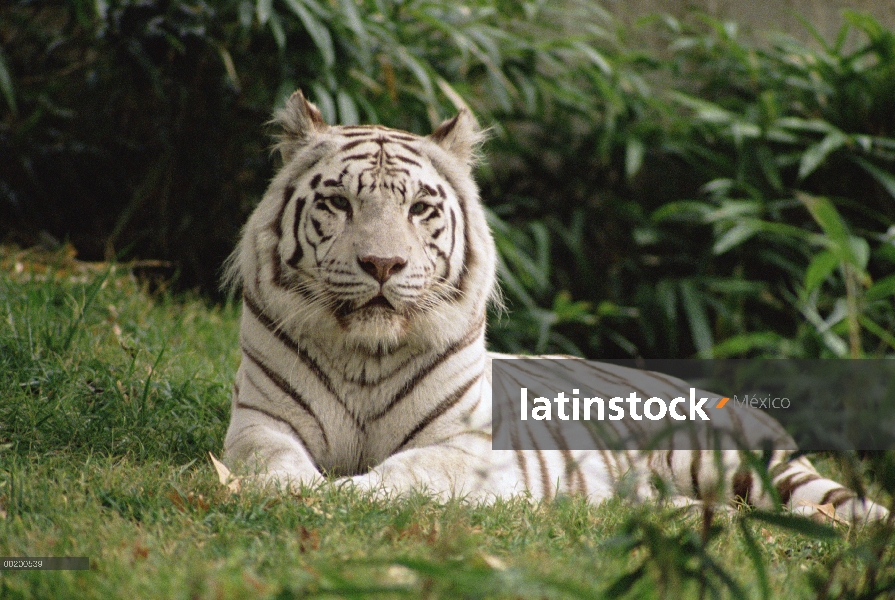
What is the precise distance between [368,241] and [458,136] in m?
0.71

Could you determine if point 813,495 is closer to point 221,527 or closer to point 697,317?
point 221,527

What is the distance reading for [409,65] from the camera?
5.50 m

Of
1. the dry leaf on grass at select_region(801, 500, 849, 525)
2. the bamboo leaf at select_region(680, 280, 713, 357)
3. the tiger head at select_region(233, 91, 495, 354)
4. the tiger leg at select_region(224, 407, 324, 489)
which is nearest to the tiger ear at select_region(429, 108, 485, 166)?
the tiger head at select_region(233, 91, 495, 354)

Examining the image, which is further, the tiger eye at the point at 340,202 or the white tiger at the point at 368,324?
the tiger eye at the point at 340,202

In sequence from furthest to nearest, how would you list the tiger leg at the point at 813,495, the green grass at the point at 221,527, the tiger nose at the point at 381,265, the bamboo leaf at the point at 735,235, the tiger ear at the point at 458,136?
the bamboo leaf at the point at 735,235
the tiger ear at the point at 458,136
the tiger leg at the point at 813,495
the tiger nose at the point at 381,265
the green grass at the point at 221,527

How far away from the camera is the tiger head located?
275 cm

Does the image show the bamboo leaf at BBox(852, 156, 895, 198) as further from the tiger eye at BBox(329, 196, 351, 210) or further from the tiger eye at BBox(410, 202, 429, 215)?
the tiger eye at BBox(329, 196, 351, 210)

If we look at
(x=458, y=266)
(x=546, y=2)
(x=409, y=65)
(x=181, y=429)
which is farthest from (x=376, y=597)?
(x=546, y=2)

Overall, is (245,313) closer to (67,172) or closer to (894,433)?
(894,433)

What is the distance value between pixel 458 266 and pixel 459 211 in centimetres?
21

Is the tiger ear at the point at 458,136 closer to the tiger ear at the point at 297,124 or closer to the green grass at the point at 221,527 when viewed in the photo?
the tiger ear at the point at 297,124

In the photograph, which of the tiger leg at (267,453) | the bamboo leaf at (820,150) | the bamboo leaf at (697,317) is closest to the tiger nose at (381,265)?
the tiger leg at (267,453)

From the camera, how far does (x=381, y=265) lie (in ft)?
8.80

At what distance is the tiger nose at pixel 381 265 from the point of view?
8.79ft
